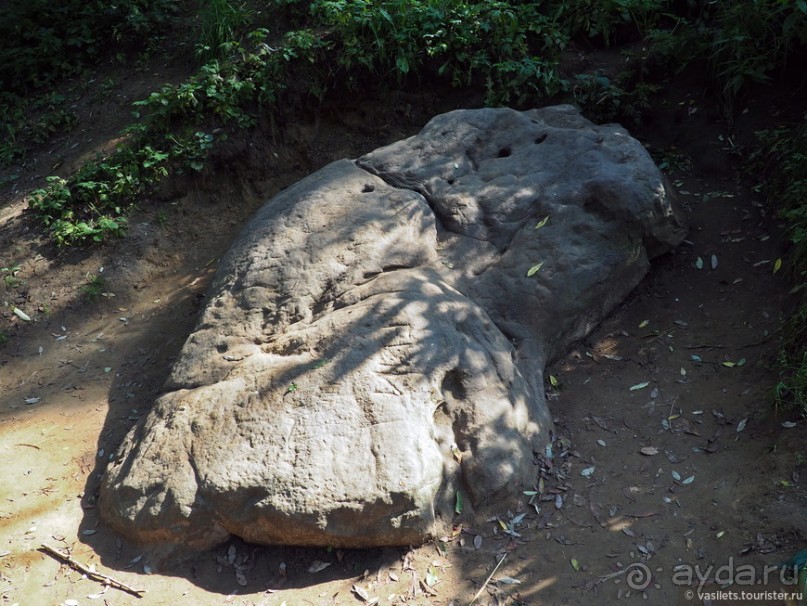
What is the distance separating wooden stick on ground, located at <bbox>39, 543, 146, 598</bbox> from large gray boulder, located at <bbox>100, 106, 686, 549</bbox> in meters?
0.24

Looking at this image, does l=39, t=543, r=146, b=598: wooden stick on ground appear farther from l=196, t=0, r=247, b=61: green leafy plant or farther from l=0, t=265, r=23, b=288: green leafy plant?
l=196, t=0, r=247, b=61: green leafy plant

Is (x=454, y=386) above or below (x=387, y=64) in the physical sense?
below

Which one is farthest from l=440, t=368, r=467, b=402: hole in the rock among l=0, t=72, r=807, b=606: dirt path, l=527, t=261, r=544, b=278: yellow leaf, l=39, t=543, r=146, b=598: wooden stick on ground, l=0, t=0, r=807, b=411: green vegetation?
l=0, t=0, r=807, b=411: green vegetation

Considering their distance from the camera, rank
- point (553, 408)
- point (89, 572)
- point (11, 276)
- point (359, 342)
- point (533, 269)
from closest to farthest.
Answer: point (89, 572), point (359, 342), point (553, 408), point (533, 269), point (11, 276)

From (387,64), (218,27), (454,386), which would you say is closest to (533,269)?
(454,386)

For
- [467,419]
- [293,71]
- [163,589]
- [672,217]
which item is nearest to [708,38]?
[672,217]

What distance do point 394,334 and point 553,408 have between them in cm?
122

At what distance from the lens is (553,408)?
430cm

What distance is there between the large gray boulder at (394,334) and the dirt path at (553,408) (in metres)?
0.20

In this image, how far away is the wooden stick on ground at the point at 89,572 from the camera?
3.45 meters

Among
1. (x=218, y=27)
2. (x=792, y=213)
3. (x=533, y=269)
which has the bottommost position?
(x=792, y=213)

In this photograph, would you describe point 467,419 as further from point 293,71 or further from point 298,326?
point 293,71

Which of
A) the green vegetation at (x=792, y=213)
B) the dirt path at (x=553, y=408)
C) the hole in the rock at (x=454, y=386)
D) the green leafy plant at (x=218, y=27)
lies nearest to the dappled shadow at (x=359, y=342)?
the hole in the rock at (x=454, y=386)

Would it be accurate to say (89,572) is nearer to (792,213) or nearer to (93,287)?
(93,287)
